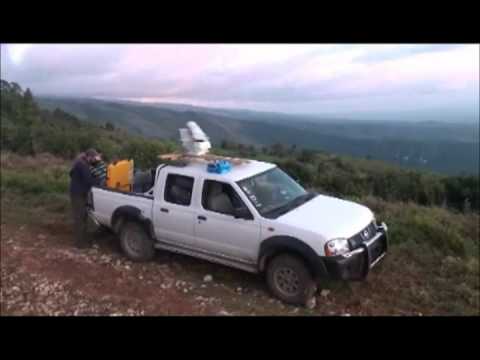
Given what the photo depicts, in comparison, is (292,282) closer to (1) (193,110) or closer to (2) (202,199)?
(2) (202,199)

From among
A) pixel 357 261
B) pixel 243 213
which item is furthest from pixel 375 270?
pixel 243 213

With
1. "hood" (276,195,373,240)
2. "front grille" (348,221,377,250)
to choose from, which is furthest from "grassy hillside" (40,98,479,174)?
"front grille" (348,221,377,250)

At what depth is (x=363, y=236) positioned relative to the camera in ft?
20.1

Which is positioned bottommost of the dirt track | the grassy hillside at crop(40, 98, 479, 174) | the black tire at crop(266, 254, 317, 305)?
the grassy hillside at crop(40, 98, 479, 174)

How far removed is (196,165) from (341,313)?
293 cm

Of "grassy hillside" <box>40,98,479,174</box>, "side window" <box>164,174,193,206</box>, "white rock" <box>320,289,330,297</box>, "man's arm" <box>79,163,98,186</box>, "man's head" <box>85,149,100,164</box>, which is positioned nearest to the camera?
"white rock" <box>320,289,330,297</box>

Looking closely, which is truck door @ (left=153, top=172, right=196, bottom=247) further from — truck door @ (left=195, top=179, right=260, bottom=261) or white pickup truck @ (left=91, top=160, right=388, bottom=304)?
truck door @ (left=195, top=179, right=260, bottom=261)

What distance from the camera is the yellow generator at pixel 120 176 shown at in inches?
324

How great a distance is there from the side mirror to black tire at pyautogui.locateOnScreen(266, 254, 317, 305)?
0.63 metres

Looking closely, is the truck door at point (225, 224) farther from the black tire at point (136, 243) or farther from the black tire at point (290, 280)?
the black tire at point (136, 243)

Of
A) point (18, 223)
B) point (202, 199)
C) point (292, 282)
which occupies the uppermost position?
point (202, 199)

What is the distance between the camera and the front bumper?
5.67 meters

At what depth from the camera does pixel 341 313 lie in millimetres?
5883

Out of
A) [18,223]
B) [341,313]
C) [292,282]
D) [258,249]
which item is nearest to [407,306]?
[341,313]
